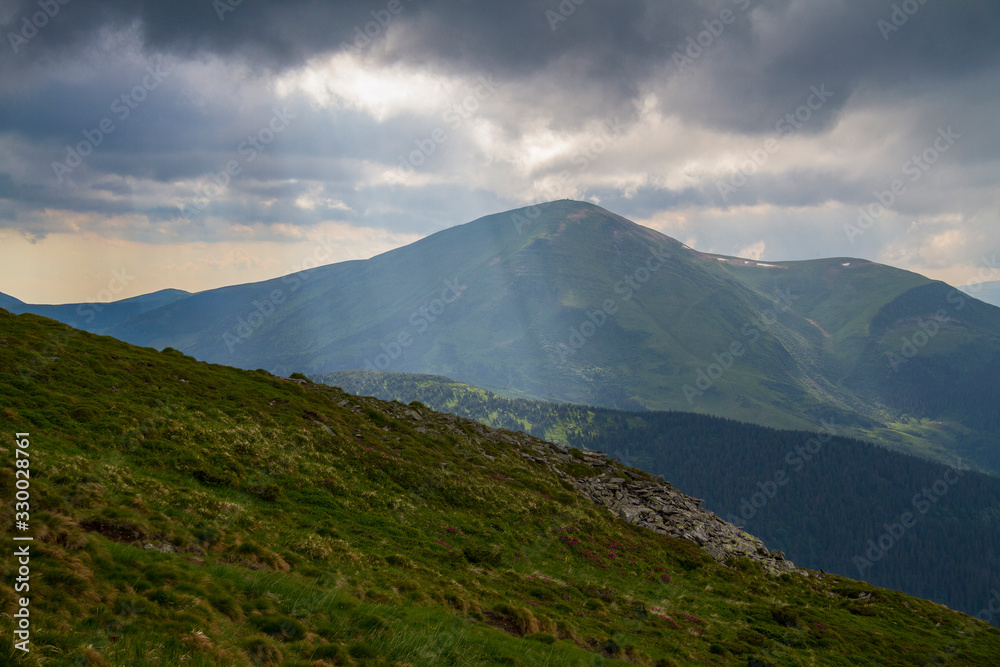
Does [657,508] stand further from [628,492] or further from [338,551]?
[338,551]

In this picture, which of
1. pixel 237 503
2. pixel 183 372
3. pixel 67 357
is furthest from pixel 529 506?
pixel 67 357

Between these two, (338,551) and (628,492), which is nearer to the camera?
(338,551)

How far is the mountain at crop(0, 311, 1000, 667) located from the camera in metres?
13.8

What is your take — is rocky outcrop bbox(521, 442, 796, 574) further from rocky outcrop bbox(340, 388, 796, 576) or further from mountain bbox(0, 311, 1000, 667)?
mountain bbox(0, 311, 1000, 667)

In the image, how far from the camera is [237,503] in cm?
2811

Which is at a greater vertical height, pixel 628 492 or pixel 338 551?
pixel 338 551

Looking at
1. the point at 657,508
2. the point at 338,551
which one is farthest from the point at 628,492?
the point at 338,551

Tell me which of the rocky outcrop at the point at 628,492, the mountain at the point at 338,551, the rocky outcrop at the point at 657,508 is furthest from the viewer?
the rocky outcrop at the point at 628,492

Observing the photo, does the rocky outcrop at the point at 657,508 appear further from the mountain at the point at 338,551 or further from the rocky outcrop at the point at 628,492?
the mountain at the point at 338,551

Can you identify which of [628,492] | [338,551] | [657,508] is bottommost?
[657,508]

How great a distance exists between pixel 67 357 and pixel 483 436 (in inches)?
1876

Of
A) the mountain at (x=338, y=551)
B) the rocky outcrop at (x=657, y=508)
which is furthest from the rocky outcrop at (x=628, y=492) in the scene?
Result: the mountain at (x=338, y=551)

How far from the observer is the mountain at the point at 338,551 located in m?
13.8

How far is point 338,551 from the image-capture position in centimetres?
2631
